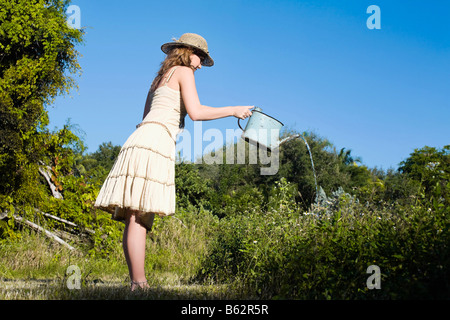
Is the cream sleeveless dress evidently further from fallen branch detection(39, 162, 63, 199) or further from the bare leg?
fallen branch detection(39, 162, 63, 199)

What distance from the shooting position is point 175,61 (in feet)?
11.0

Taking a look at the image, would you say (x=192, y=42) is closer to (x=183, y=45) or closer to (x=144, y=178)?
(x=183, y=45)

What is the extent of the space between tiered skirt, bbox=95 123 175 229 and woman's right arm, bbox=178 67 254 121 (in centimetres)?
25

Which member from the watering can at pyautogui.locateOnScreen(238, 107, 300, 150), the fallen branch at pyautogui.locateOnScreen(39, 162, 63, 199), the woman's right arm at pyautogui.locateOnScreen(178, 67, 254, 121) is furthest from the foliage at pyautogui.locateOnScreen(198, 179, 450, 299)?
the fallen branch at pyautogui.locateOnScreen(39, 162, 63, 199)

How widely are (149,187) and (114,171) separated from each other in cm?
31

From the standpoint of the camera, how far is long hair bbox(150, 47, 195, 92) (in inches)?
131

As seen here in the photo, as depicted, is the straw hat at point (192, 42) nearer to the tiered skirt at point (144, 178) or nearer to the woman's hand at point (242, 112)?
the woman's hand at point (242, 112)

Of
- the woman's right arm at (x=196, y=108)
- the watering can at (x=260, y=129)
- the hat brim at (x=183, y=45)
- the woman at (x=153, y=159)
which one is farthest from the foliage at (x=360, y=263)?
the hat brim at (x=183, y=45)

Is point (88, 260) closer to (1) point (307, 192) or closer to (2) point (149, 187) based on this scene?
(2) point (149, 187)

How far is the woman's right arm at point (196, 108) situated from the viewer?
3.15 m

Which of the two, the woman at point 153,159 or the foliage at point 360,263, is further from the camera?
the woman at point 153,159

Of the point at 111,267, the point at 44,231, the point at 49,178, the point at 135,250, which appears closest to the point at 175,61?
the point at 135,250

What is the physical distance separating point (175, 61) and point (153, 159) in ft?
2.63

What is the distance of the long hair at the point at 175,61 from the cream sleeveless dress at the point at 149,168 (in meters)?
0.09
